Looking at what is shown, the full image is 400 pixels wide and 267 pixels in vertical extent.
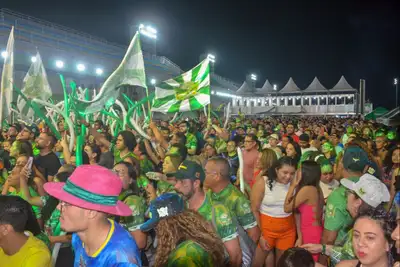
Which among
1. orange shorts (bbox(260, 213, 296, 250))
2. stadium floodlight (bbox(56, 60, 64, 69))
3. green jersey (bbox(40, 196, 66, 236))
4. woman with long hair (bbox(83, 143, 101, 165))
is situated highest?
stadium floodlight (bbox(56, 60, 64, 69))

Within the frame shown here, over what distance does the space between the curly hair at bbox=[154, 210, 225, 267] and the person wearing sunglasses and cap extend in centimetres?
21

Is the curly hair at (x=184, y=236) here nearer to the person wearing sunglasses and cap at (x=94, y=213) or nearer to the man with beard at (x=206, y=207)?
the person wearing sunglasses and cap at (x=94, y=213)

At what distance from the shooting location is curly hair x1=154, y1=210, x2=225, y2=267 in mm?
2422

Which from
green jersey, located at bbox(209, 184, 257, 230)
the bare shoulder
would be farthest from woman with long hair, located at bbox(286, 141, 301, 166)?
the bare shoulder

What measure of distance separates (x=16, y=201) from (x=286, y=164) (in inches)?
124

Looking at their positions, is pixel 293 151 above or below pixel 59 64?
below

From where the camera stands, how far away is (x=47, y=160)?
6.44m

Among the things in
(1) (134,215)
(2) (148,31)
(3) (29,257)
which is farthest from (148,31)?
(3) (29,257)

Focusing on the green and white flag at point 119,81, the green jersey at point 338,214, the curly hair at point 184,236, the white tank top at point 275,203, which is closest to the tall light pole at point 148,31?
the green and white flag at point 119,81

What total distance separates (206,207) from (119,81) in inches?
A: 258

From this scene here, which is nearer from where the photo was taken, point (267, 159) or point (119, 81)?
point (267, 159)

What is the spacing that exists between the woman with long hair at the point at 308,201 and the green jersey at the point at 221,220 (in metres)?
1.64

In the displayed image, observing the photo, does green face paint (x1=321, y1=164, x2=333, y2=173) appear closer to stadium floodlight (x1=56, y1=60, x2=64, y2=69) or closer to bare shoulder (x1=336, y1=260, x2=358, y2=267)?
bare shoulder (x1=336, y1=260, x2=358, y2=267)

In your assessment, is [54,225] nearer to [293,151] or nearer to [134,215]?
[134,215]
